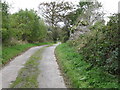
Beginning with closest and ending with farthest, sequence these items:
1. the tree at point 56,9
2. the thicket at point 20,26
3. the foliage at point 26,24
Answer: the thicket at point 20,26 → the foliage at point 26,24 → the tree at point 56,9

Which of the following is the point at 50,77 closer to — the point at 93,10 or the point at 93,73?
the point at 93,73

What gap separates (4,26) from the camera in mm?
17328

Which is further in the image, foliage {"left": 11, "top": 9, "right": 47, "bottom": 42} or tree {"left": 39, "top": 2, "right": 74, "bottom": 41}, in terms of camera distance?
tree {"left": 39, "top": 2, "right": 74, "bottom": 41}

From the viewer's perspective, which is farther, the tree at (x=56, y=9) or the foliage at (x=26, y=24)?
the tree at (x=56, y=9)

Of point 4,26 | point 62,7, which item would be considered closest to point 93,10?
point 4,26

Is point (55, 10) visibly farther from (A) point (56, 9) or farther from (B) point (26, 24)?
(B) point (26, 24)

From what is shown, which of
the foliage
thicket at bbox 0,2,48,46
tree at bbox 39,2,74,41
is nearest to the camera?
thicket at bbox 0,2,48,46

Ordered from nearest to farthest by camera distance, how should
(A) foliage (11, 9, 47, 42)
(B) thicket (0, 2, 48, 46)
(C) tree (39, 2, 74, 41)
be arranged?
(B) thicket (0, 2, 48, 46) → (A) foliage (11, 9, 47, 42) → (C) tree (39, 2, 74, 41)

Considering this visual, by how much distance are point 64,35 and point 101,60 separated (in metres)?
26.9

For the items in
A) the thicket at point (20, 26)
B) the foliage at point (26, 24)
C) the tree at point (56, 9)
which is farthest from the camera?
the tree at point (56, 9)

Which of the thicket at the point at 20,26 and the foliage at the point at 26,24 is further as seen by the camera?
the foliage at the point at 26,24

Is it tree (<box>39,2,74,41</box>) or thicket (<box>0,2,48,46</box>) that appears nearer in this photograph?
thicket (<box>0,2,48,46</box>)

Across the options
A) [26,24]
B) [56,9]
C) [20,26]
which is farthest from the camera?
[56,9]

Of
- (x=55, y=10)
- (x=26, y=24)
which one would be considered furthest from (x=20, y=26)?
(x=55, y=10)
